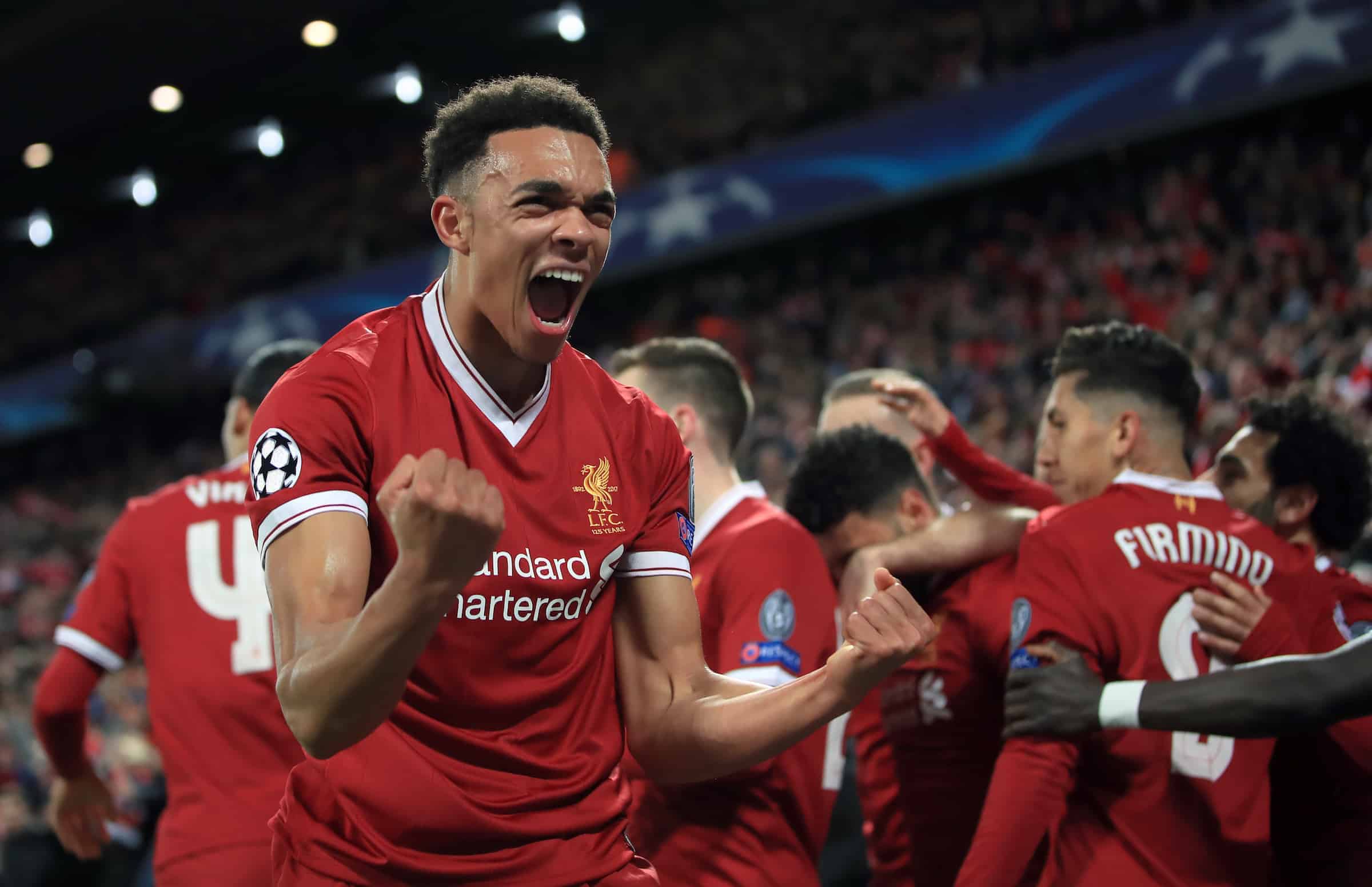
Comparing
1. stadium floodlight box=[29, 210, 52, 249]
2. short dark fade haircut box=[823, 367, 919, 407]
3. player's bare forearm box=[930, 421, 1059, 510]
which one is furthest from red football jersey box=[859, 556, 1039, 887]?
stadium floodlight box=[29, 210, 52, 249]

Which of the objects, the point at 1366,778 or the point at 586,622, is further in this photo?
the point at 1366,778

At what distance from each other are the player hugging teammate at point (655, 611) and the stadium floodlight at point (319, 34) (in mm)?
17615

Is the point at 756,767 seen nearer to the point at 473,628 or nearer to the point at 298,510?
the point at 473,628

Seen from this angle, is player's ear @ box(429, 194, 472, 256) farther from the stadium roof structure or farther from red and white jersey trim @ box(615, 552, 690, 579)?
the stadium roof structure

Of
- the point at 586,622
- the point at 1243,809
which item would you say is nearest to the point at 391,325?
the point at 586,622

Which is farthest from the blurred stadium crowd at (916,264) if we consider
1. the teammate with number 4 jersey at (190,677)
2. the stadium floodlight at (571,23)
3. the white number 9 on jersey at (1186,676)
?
the white number 9 on jersey at (1186,676)

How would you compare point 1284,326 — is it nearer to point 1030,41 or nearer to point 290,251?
point 1030,41

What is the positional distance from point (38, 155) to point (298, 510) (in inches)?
1008

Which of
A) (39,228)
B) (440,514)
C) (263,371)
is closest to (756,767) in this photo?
(440,514)

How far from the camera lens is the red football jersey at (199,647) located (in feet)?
12.4

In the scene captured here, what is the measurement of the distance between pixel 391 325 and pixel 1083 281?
1237cm

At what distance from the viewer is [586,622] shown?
245 cm

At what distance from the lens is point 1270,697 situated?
2756 mm

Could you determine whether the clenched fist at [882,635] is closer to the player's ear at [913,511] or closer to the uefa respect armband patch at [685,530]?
the uefa respect armband patch at [685,530]
